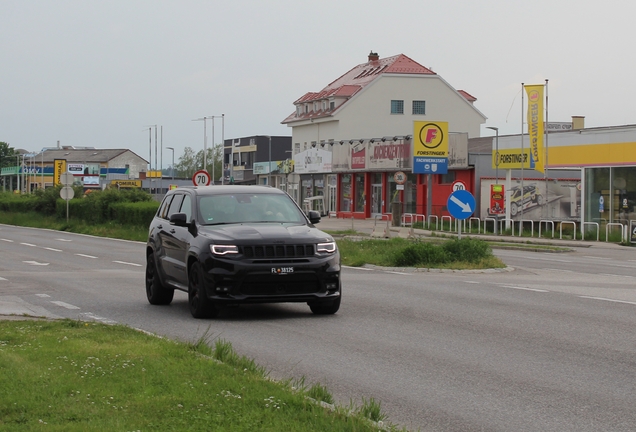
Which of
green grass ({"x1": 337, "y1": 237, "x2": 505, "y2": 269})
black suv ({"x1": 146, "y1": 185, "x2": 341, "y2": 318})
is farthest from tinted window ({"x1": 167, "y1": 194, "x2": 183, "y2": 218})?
green grass ({"x1": 337, "y1": 237, "x2": 505, "y2": 269})

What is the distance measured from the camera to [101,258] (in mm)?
27547

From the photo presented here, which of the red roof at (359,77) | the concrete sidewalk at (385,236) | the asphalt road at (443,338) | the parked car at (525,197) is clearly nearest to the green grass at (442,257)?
the asphalt road at (443,338)

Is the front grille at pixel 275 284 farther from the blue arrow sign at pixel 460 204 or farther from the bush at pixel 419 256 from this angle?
the blue arrow sign at pixel 460 204

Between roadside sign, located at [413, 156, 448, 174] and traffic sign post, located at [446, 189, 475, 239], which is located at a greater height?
roadside sign, located at [413, 156, 448, 174]

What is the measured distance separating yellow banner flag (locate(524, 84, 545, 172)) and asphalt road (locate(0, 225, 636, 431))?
23.3m

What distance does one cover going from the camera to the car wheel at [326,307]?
12848 mm

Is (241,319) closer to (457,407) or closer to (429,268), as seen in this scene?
(457,407)

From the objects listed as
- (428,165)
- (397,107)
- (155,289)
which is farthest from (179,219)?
(397,107)

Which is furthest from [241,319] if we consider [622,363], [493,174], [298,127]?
[298,127]

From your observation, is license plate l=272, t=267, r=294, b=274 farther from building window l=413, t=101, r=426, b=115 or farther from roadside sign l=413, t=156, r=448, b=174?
building window l=413, t=101, r=426, b=115

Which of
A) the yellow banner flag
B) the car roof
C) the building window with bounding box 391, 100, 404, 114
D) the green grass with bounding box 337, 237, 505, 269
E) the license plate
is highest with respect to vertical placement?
the building window with bounding box 391, 100, 404, 114

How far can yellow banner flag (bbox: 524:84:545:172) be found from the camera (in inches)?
1703

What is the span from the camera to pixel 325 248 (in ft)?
41.0

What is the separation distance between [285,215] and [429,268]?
9.30m
